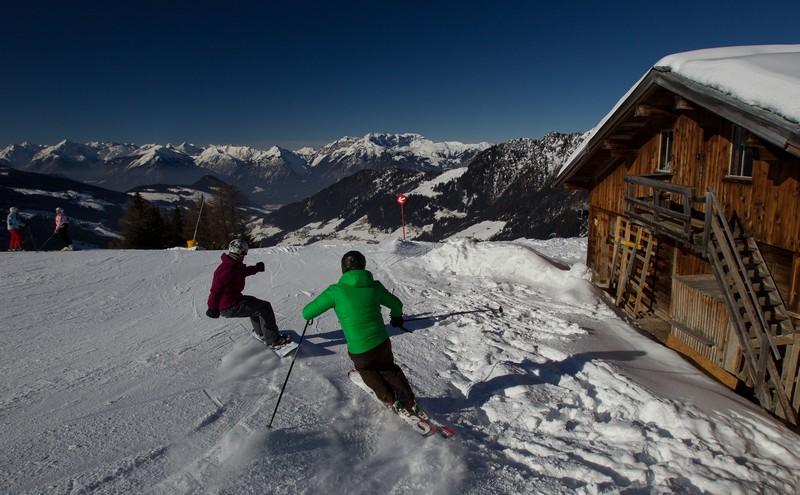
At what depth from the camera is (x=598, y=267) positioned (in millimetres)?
15547

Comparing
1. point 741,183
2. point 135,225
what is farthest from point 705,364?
point 135,225

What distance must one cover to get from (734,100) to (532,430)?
21.5 feet

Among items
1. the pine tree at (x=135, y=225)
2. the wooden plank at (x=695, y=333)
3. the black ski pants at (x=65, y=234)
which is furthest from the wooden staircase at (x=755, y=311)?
the pine tree at (x=135, y=225)

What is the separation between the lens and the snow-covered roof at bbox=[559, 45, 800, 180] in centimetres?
649

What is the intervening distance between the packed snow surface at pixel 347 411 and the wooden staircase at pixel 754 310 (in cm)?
58

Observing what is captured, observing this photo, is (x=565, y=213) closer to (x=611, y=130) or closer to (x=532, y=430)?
(x=611, y=130)

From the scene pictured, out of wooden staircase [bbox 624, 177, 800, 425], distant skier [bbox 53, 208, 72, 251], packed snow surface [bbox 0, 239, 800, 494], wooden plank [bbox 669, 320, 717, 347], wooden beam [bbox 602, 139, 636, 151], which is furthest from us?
distant skier [bbox 53, 208, 72, 251]

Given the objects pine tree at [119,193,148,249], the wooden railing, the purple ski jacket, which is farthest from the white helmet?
pine tree at [119,193,148,249]

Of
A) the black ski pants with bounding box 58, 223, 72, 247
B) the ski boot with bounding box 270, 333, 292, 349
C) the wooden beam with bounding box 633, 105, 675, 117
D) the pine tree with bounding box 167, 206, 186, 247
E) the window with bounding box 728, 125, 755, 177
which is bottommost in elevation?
the pine tree with bounding box 167, 206, 186, 247

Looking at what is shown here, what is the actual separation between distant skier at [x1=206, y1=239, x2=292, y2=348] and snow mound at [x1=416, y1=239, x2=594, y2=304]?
7724 mm

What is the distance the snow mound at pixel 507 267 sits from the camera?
12328mm

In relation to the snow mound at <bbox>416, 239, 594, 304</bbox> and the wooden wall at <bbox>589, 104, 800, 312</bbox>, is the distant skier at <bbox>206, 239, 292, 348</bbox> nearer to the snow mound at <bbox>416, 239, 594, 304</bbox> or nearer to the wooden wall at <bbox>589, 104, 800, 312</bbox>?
the snow mound at <bbox>416, 239, 594, 304</bbox>

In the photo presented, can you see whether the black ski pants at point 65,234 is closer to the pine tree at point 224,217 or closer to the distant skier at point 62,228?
the distant skier at point 62,228

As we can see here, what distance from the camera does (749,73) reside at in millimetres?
7500
